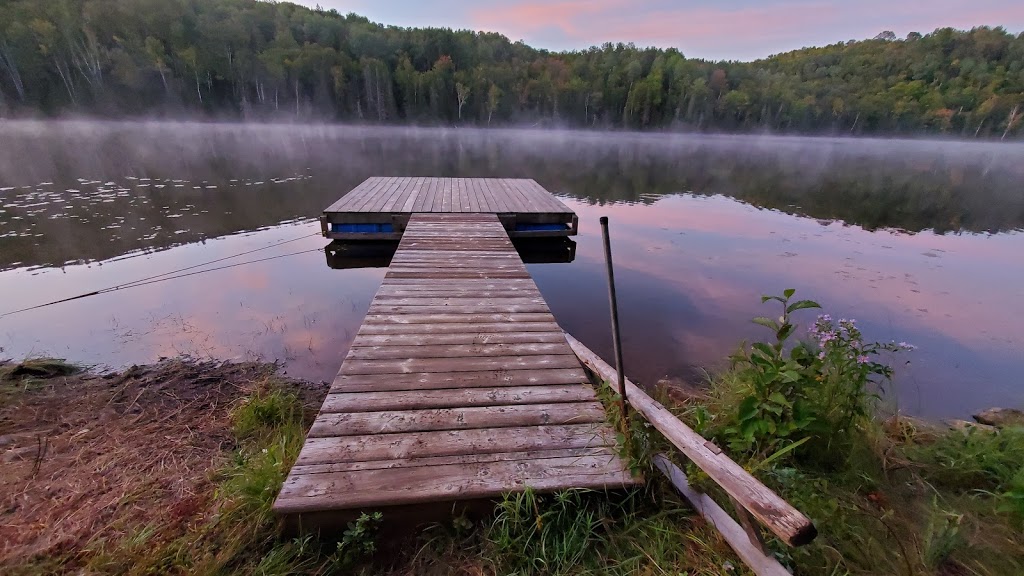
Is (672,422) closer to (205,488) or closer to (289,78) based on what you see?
(205,488)

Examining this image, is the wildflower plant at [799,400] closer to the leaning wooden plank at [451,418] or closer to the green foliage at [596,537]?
the green foliage at [596,537]

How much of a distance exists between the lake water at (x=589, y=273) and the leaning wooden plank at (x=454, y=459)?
2479mm

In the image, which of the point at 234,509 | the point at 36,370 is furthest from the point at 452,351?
the point at 36,370

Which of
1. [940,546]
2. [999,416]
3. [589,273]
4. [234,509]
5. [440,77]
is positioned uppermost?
[440,77]

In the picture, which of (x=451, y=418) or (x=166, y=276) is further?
(x=166, y=276)

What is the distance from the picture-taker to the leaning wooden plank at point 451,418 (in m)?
2.48

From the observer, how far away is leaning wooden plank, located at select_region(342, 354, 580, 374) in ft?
10.2

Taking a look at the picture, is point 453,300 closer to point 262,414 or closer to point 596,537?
point 262,414

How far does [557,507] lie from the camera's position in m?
2.15

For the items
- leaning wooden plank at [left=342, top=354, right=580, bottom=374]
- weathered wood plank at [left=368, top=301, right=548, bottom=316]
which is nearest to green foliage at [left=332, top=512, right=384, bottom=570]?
leaning wooden plank at [left=342, top=354, right=580, bottom=374]

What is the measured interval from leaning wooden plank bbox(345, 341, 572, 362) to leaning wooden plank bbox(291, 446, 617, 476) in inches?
43.8

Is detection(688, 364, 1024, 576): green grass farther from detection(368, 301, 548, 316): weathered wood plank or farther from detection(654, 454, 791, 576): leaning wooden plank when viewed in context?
detection(368, 301, 548, 316): weathered wood plank

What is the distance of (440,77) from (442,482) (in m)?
71.8

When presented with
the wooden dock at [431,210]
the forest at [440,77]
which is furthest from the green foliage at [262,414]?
the forest at [440,77]
